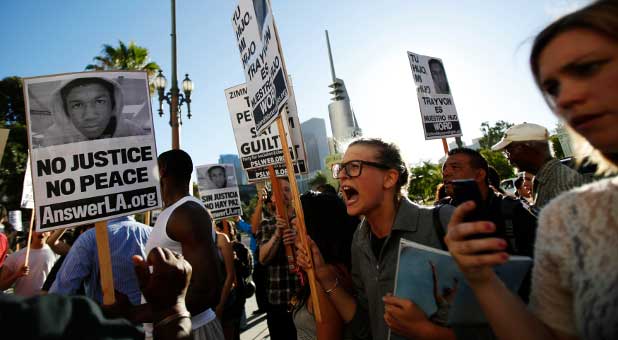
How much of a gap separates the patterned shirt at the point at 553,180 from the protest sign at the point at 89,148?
3.46 meters

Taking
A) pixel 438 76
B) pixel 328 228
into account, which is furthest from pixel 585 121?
pixel 438 76

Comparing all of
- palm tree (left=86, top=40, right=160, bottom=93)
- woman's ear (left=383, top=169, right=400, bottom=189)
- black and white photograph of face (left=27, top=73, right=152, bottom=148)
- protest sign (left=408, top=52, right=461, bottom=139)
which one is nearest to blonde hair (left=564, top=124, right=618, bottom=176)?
woman's ear (left=383, top=169, right=400, bottom=189)

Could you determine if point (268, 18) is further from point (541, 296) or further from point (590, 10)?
point (541, 296)

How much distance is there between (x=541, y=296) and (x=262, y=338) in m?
5.92

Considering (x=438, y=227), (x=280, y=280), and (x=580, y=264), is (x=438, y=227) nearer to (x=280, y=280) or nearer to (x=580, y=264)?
(x=580, y=264)

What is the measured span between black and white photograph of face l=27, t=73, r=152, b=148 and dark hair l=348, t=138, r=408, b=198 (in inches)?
71.2

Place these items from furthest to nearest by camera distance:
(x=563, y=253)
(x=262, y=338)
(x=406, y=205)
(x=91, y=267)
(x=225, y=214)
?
(x=225, y=214), (x=262, y=338), (x=91, y=267), (x=406, y=205), (x=563, y=253)

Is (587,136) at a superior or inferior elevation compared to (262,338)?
superior

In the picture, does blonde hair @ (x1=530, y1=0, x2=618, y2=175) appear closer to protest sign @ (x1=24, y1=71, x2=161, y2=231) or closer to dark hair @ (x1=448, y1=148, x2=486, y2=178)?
dark hair @ (x1=448, y1=148, x2=486, y2=178)

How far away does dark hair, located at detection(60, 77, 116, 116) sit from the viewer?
112 inches

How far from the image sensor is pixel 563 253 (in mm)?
1082

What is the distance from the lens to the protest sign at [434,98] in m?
5.66

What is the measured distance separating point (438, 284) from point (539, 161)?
276 cm

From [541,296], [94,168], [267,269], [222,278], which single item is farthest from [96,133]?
[541,296]
